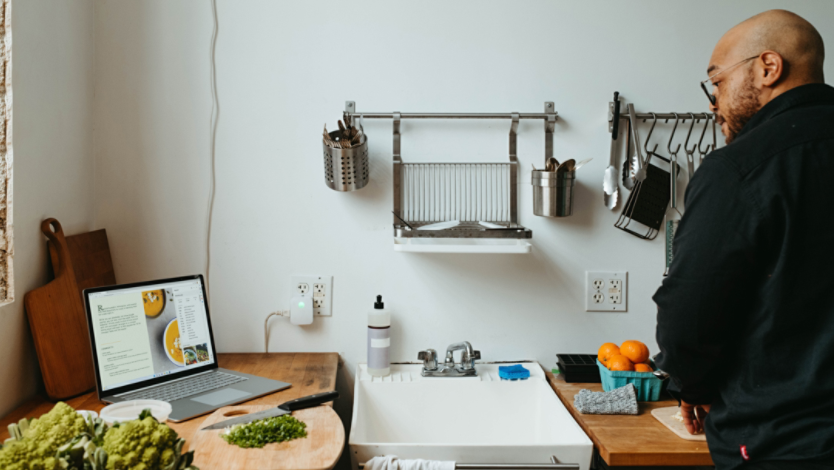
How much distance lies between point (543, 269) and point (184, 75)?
123 cm

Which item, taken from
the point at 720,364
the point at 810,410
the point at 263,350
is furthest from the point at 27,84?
the point at 810,410

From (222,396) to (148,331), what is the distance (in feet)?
0.86

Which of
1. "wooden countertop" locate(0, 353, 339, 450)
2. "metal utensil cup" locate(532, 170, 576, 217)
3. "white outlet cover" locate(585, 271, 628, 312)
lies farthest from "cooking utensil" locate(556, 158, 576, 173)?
"wooden countertop" locate(0, 353, 339, 450)

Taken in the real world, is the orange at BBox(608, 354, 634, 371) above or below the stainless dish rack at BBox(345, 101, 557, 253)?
below

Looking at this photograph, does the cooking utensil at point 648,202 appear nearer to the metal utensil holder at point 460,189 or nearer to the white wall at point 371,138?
the white wall at point 371,138

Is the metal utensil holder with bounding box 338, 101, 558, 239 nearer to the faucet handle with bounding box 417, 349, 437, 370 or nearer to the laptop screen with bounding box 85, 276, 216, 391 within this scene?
the faucet handle with bounding box 417, 349, 437, 370

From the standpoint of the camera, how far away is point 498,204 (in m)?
1.81

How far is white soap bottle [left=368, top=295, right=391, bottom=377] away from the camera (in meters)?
1.70

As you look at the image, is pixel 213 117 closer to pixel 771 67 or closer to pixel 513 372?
pixel 513 372

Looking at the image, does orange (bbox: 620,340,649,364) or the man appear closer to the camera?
the man

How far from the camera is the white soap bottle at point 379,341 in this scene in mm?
1704

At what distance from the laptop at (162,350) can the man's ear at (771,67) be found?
125cm

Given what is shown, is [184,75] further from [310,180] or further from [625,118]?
[625,118]

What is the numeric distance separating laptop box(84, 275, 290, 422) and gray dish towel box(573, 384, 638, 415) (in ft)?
2.49
